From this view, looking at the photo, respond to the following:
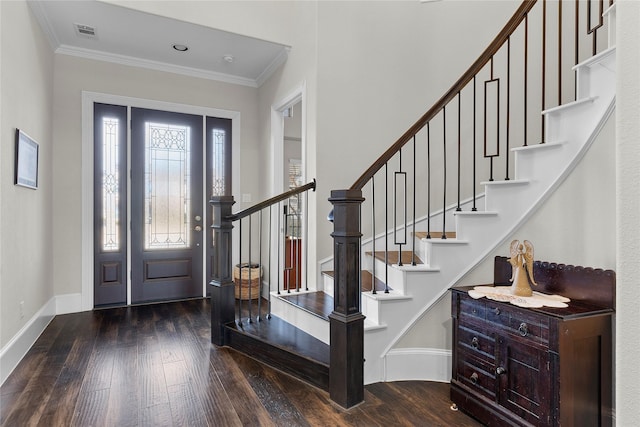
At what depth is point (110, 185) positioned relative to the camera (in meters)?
4.16

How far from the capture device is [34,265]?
3.17 metres

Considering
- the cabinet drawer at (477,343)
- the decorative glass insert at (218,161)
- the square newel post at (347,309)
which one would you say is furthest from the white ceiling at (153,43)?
the cabinet drawer at (477,343)

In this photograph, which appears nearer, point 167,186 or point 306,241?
point 306,241

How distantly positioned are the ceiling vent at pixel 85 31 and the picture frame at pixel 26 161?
49.0 inches

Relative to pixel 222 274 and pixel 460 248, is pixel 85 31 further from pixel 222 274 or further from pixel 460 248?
pixel 460 248

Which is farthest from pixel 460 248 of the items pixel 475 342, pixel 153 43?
pixel 153 43

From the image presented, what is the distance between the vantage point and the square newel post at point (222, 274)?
3.05m

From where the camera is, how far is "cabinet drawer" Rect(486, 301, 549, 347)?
1659mm

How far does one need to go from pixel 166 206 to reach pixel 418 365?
335 cm

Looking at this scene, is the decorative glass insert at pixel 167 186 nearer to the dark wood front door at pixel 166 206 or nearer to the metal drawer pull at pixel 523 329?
the dark wood front door at pixel 166 206

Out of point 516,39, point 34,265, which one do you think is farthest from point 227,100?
point 516,39

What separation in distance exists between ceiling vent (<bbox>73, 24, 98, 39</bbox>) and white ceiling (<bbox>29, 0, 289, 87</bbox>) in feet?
0.10

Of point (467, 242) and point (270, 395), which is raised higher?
point (467, 242)

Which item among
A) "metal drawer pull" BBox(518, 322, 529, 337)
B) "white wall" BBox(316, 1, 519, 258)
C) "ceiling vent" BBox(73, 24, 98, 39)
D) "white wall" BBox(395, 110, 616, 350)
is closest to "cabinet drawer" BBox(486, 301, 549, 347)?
"metal drawer pull" BBox(518, 322, 529, 337)
